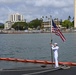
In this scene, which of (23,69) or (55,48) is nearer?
(23,69)

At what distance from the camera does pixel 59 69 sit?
24547 millimetres

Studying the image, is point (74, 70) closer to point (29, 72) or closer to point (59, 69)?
point (59, 69)

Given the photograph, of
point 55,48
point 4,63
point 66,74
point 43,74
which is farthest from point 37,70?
point 4,63

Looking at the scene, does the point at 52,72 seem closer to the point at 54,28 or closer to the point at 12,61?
the point at 54,28

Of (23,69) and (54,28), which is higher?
(54,28)

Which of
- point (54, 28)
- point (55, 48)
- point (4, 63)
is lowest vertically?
point (4, 63)

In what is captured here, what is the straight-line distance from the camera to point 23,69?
24.3 metres

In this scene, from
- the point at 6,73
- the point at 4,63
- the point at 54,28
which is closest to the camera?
the point at 6,73

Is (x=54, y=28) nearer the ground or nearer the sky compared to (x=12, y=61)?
nearer the sky

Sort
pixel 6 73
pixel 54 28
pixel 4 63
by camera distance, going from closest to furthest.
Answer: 1. pixel 6 73
2. pixel 54 28
3. pixel 4 63

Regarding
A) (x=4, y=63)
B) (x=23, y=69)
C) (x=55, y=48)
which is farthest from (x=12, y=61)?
(x=23, y=69)

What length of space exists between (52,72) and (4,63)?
19.9 m

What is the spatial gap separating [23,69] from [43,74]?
166cm

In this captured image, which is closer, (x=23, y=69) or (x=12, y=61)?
(x=23, y=69)
